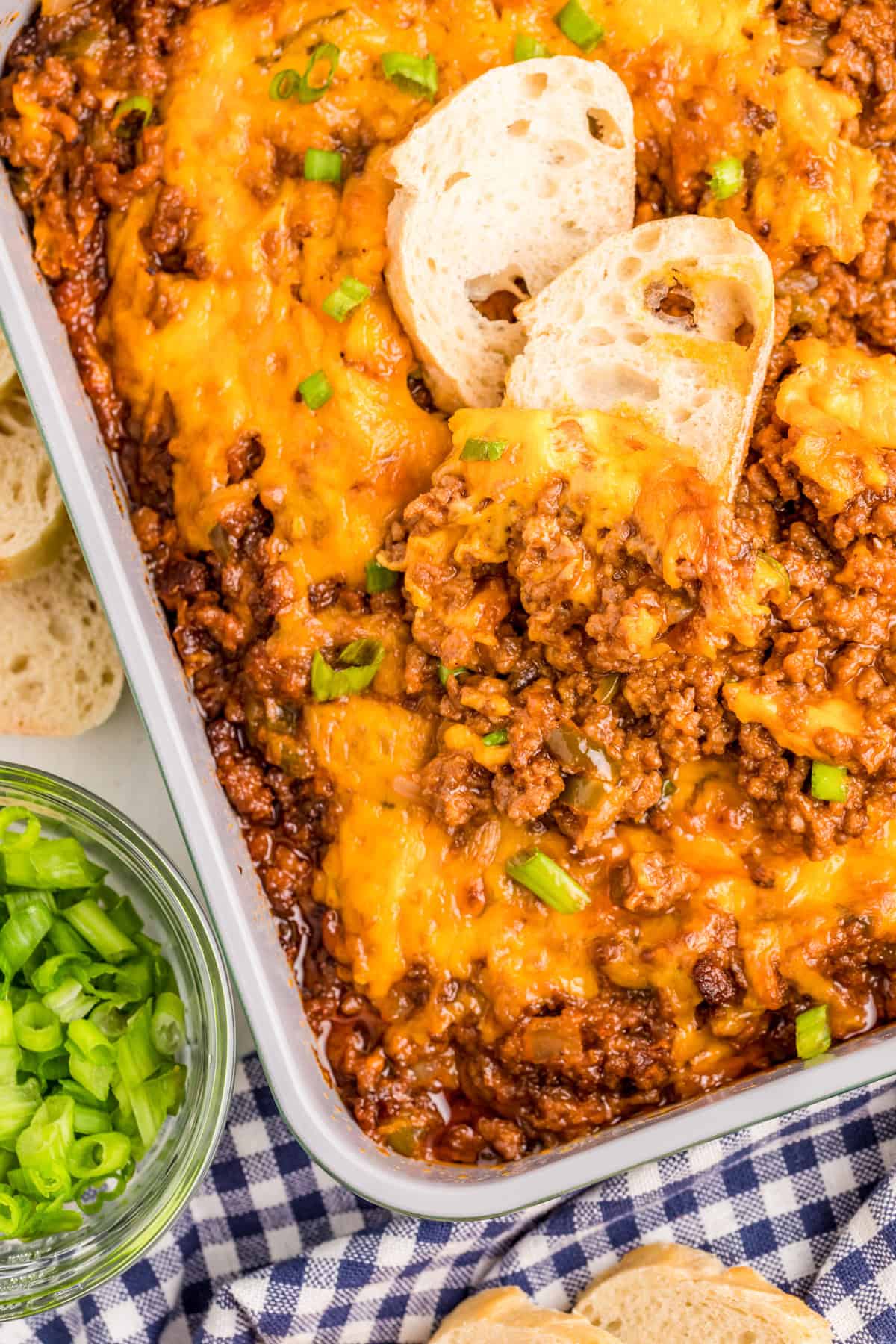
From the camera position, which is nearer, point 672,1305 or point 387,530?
point 387,530

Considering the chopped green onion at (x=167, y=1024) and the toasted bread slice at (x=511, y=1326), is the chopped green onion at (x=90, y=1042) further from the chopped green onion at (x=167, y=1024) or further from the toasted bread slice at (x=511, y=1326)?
the toasted bread slice at (x=511, y=1326)

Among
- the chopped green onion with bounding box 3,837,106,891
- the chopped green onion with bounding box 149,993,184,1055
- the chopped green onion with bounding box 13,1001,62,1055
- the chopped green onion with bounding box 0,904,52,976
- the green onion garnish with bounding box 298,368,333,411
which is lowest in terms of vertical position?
the chopped green onion with bounding box 149,993,184,1055

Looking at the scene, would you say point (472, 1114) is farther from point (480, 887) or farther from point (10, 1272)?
point (10, 1272)

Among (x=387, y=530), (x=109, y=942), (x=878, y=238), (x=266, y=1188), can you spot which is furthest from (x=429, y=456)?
(x=266, y=1188)

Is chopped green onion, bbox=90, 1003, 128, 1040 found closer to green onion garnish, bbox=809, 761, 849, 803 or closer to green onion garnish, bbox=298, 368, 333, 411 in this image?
green onion garnish, bbox=298, 368, 333, 411

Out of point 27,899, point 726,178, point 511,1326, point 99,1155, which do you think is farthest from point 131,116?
point 511,1326

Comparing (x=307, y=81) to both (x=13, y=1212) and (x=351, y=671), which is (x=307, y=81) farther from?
(x=13, y=1212)

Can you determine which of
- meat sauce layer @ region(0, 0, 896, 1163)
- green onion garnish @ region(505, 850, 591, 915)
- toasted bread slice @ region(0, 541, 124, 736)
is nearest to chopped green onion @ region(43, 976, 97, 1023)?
meat sauce layer @ region(0, 0, 896, 1163)
